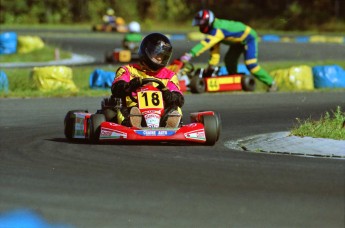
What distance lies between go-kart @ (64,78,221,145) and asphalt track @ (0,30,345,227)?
0.13 meters

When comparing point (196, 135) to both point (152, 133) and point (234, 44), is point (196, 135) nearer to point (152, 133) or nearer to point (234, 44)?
point (152, 133)

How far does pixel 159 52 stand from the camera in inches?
472

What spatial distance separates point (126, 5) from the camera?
68.4 m

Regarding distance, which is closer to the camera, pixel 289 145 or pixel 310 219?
pixel 310 219

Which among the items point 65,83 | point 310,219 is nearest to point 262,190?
point 310,219

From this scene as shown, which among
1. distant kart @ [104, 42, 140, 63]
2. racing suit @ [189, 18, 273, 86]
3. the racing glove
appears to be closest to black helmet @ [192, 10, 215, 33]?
racing suit @ [189, 18, 273, 86]

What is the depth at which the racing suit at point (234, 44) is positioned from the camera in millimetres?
19969

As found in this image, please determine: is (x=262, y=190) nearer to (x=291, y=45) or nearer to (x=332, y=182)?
(x=332, y=182)

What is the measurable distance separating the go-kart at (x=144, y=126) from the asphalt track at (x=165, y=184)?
13 centimetres

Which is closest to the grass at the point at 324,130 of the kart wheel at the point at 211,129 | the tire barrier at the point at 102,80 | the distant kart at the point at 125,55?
the kart wheel at the point at 211,129

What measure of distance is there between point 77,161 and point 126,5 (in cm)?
5897

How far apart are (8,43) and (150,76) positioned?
950 inches

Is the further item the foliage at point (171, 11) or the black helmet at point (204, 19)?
the foliage at point (171, 11)

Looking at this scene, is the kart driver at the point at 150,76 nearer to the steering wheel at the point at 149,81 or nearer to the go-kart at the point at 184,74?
the steering wheel at the point at 149,81
